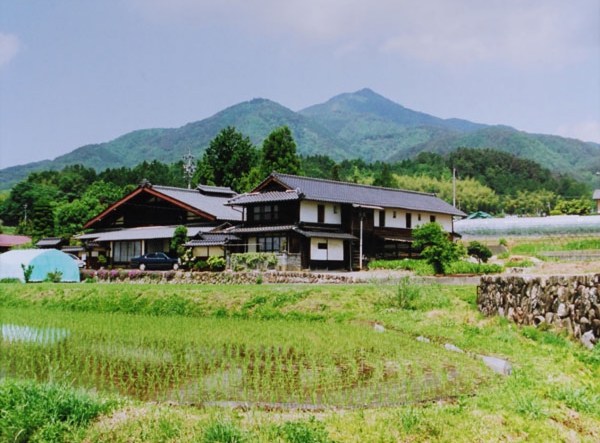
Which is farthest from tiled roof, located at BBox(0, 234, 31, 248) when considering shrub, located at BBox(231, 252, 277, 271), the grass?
the grass

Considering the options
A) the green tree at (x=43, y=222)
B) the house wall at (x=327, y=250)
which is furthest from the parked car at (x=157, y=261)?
the green tree at (x=43, y=222)

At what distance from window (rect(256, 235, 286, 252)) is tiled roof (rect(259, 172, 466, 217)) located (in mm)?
3034

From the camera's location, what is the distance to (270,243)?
3462 centimetres

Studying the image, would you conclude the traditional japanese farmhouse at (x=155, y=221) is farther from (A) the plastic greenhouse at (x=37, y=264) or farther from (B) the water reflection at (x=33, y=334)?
(B) the water reflection at (x=33, y=334)

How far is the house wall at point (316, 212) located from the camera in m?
34.0

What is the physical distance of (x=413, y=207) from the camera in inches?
1576

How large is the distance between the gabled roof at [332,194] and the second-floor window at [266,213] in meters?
0.83

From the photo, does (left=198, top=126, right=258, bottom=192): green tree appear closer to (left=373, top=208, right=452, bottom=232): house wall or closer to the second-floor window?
the second-floor window

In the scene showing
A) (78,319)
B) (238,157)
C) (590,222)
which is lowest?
(78,319)

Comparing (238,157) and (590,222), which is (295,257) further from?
(238,157)

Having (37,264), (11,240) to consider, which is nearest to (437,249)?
(37,264)

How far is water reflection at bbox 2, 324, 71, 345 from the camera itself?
11591 mm

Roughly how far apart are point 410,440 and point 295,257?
26.7m

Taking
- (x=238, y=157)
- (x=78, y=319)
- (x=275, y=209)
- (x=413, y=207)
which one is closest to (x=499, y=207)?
(x=238, y=157)
